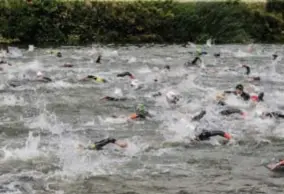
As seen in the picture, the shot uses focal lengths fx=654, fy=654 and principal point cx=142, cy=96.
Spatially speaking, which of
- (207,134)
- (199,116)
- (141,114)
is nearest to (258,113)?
(199,116)

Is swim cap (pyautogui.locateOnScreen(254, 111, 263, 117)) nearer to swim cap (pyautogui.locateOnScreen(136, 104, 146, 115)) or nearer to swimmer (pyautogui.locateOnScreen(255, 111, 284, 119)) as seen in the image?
swimmer (pyautogui.locateOnScreen(255, 111, 284, 119))

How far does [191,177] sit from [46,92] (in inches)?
395

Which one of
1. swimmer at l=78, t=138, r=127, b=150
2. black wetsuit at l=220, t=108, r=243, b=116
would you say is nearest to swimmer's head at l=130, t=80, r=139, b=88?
black wetsuit at l=220, t=108, r=243, b=116


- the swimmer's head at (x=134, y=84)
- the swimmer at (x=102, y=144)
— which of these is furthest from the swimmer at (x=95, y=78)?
the swimmer at (x=102, y=144)

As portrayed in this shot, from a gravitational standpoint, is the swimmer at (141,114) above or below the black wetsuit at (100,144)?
above

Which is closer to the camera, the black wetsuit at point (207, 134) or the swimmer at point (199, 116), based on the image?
the black wetsuit at point (207, 134)

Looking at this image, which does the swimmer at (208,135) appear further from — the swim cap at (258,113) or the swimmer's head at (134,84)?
the swimmer's head at (134,84)

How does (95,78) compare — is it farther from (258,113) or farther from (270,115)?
(270,115)

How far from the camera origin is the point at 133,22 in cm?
3994

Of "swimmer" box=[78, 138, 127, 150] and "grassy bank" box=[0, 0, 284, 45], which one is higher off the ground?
"grassy bank" box=[0, 0, 284, 45]

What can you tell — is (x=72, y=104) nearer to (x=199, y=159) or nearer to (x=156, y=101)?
(x=156, y=101)

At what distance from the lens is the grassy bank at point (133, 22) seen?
3934 centimetres

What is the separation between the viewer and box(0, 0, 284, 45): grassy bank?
3934cm

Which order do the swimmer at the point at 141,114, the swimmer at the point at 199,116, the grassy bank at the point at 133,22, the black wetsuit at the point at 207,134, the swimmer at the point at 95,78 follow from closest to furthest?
1. the black wetsuit at the point at 207,134
2. the swimmer at the point at 199,116
3. the swimmer at the point at 141,114
4. the swimmer at the point at 95,78
5. the grassy bank at the point at 133,22
